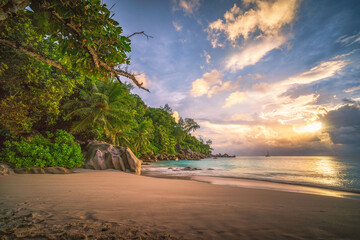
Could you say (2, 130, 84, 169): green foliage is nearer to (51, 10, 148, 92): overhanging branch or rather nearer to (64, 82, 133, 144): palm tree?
(64, 82, 133, 144): palm tree

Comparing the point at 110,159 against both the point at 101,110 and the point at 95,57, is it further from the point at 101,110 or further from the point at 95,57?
the point at 95,57

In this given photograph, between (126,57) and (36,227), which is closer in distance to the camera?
(36,227)

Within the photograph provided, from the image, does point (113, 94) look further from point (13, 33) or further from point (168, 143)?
point (168, 143)

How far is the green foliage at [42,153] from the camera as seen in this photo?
286 inches

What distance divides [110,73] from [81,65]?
1.80 ft

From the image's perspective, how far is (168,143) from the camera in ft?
135

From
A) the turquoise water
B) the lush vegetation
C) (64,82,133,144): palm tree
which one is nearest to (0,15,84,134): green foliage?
the lush vegetation

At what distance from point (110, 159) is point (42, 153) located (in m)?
3.38

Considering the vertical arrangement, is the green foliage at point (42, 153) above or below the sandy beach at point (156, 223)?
above

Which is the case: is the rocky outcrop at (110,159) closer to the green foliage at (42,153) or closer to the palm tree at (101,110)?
the green foliage at (42,153)

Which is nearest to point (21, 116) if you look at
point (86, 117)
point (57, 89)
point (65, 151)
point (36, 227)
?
point (57, 89)

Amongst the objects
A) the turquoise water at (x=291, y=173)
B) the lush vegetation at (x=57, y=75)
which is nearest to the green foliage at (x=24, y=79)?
the lush vegetation at (x=57, y=75)

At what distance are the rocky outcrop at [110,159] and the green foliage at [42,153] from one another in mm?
721

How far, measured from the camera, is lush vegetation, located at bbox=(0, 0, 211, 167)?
2.66 metres
